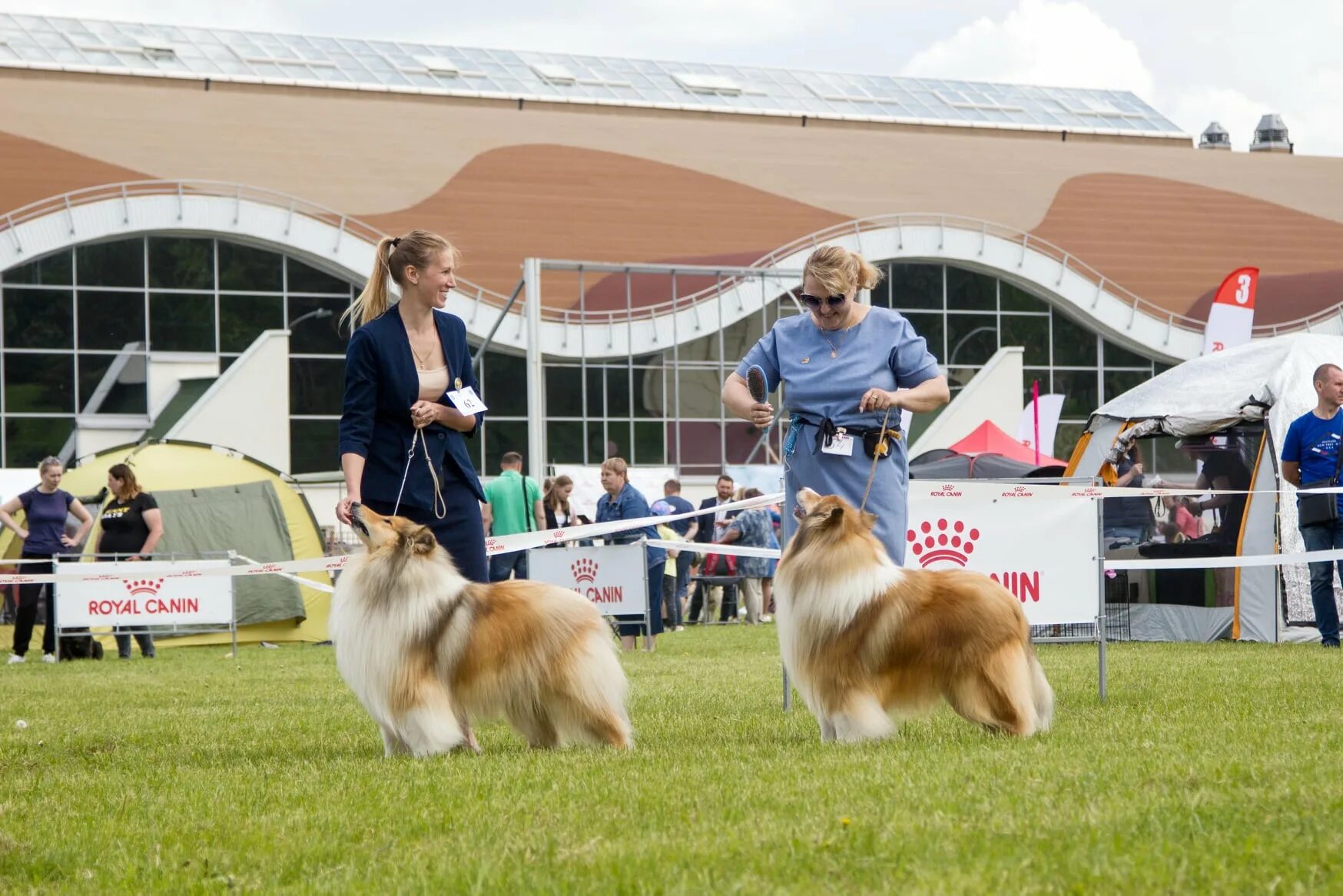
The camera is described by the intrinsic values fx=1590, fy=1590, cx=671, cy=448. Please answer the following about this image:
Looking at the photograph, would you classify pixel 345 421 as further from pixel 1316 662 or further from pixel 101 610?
pixel 101 610

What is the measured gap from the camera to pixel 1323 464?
11633 millimetres

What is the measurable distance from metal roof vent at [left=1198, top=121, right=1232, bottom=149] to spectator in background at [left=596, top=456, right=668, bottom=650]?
41783 mm

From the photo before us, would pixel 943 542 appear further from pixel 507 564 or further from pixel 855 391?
pixel 507 564

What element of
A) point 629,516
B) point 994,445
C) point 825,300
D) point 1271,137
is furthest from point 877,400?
point 1271,137

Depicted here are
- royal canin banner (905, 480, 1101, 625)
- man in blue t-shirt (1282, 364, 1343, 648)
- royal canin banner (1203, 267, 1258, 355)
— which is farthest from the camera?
royal canin banner (1203, 267, 1258, 355)

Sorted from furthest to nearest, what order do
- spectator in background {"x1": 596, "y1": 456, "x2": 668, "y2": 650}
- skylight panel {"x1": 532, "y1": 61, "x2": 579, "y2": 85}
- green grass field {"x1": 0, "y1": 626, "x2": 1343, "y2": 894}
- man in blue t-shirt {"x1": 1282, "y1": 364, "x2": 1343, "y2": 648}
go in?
skylight panel {"x1": 532, "y1": 61, "x2": 579, "y2": 85}
spectator in background {"x1": 596, "y1": 456, "x2": 668, "y2": 650}
man in blue t-shirt {"x1": 1282, "y1": 364, "x2": 1343, "y2": 648}
green grass field {"x1": 0, "y1": 626, "x2": 1343, "y2": 894}

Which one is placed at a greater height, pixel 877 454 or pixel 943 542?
pixel 877 454

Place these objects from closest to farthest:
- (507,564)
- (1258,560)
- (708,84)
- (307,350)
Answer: (1258,560)
(507,564)
(307,350)
(708,84)

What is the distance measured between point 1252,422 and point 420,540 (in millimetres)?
9940

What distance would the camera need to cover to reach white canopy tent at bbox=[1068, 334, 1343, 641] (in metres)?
12.9

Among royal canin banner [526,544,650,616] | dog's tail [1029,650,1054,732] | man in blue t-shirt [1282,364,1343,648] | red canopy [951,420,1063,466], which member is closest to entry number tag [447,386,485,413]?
dog's tail [1029,650,1054,732]

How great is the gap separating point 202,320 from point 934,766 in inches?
1325

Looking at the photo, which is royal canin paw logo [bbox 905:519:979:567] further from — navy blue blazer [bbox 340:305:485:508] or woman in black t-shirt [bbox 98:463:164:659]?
woman in black t-shirt [bbox 98:463:164:659]

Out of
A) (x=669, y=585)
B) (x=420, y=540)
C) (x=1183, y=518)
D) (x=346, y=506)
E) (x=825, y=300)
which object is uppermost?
(x=825, y=300)
